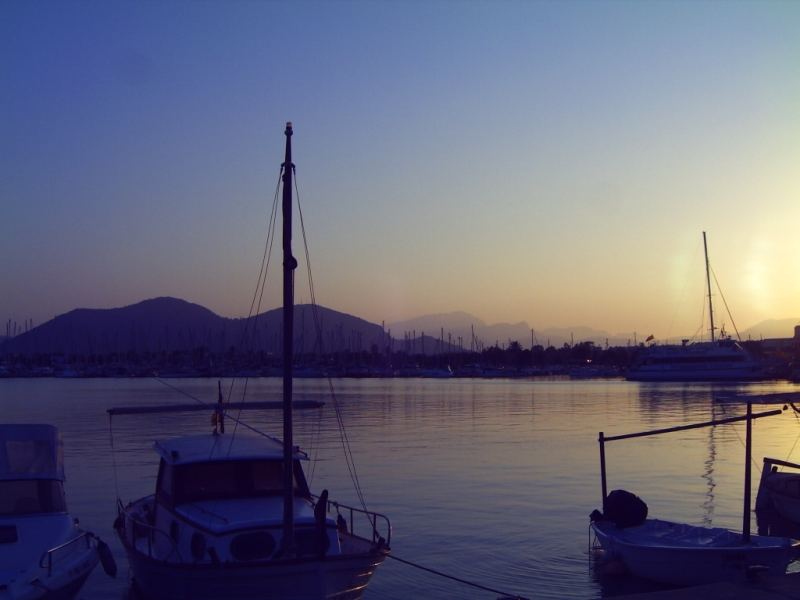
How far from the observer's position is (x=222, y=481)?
57.5ft

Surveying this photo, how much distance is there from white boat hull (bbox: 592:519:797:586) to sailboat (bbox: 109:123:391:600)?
20.5 ft

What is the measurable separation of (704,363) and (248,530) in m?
144

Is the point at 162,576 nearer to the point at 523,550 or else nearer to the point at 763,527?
the point at 523,550

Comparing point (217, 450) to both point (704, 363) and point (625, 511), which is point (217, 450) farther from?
point (704, 363)

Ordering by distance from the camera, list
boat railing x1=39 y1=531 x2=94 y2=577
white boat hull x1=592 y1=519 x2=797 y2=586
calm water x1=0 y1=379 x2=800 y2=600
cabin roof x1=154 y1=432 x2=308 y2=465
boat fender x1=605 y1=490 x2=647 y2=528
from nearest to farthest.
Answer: boat railing x1=39 y1=531 x2=94 y2=577, cabin roof x1=154 y1=432 x2=308 y2=465, white boat hull x1=592 y1=519 x2=797 y2=586, boat fender x1=605 y1=490 x2=647 y2=528, calm water x1=0 y1=379 x2=800 y2=600

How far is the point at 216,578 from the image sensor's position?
48.3 ft

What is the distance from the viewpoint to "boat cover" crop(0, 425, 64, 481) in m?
17.1

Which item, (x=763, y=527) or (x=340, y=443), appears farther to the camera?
(x=340, y=443)

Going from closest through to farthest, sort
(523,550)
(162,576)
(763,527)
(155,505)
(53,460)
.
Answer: (162,576) < (53,460) < (155,505) < (523,550) < (763,527)

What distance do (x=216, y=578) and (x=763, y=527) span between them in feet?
62.8

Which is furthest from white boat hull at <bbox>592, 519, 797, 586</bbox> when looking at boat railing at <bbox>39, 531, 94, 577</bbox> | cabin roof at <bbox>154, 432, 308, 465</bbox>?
boat railing at <bbox>39, 531, 94, 577</bbox>

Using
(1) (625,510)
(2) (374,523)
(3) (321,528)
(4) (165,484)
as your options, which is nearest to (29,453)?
(4) (165,484)

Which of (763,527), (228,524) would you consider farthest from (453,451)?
(228,524)

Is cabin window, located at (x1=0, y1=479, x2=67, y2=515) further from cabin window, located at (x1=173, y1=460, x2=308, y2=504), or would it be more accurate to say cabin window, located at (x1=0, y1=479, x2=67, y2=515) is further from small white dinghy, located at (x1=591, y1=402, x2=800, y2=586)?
small white dinghy, located at (x1=591, y1=402, x2=800, y2=586)
